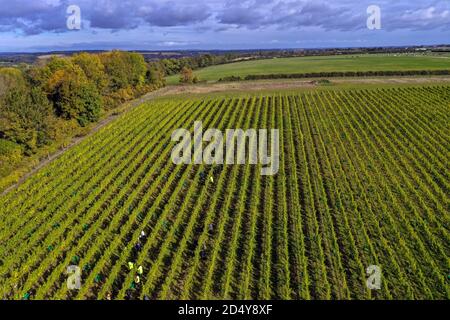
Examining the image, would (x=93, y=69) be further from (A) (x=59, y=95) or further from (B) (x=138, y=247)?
(B) (x=138, y=247)

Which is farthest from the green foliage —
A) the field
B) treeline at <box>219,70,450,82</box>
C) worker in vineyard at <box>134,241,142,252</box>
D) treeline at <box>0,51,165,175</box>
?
worker in vineyard at <box>134,241,142,252</box>

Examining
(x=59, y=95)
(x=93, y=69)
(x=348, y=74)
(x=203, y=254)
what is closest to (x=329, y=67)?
(x=348, y=74)

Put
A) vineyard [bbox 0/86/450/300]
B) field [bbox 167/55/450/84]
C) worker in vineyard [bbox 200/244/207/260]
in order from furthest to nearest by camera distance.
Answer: field [bbox 167/55/450/84] → worker in vineyard [bbox 200/244/207/260] → vineyard [bbox 0/86/450/300]

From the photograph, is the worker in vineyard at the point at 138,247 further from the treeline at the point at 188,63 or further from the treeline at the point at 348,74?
the treeline at the point at 188,63

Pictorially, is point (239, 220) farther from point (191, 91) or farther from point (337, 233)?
point (191, 91)

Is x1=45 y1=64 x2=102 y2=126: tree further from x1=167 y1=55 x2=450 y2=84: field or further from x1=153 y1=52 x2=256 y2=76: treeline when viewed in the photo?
x1=153 y1=52 x2=256 y2=76: treeline

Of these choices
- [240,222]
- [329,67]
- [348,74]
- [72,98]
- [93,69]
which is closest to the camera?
[240,222]
